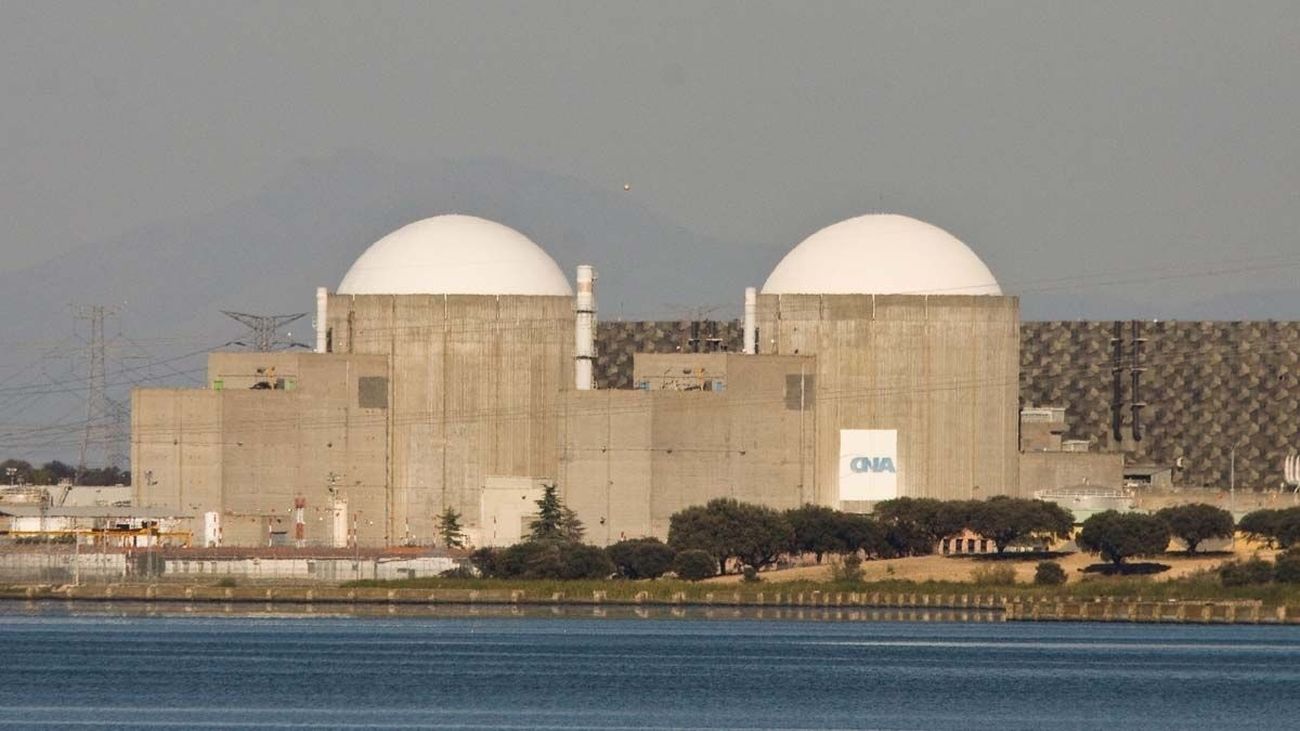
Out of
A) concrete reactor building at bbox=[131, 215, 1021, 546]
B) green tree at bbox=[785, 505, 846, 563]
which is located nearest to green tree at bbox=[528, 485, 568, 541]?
concrete reactor building at bbox=[131, 215, 1021, 546]

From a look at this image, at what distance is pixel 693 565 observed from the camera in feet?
364

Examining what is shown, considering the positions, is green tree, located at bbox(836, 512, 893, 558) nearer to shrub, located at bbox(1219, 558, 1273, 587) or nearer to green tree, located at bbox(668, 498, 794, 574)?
green tree, located at bbox(668, 498, 794, 574)

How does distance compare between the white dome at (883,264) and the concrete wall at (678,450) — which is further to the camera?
the white dome at (883,264)

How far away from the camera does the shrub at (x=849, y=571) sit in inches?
4397

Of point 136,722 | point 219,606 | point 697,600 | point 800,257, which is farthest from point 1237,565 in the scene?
point 136,722

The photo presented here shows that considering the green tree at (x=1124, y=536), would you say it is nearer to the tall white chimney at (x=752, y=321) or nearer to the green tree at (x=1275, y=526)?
the green tree at (x=1275, y=526)

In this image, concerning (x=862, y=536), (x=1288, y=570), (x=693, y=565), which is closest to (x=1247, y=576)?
(x=1288, y=570)

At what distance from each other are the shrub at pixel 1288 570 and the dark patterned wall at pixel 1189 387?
82.2 feet

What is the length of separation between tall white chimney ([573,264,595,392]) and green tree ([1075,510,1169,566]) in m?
24.5

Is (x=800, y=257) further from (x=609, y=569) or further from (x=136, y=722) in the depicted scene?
(x=136, y=722)

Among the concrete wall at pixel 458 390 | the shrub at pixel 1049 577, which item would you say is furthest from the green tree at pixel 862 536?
the concrete wall at pixel 458 390

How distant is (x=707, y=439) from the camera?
120000 millimetres

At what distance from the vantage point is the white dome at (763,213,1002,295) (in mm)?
125750

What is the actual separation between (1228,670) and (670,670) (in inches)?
641
